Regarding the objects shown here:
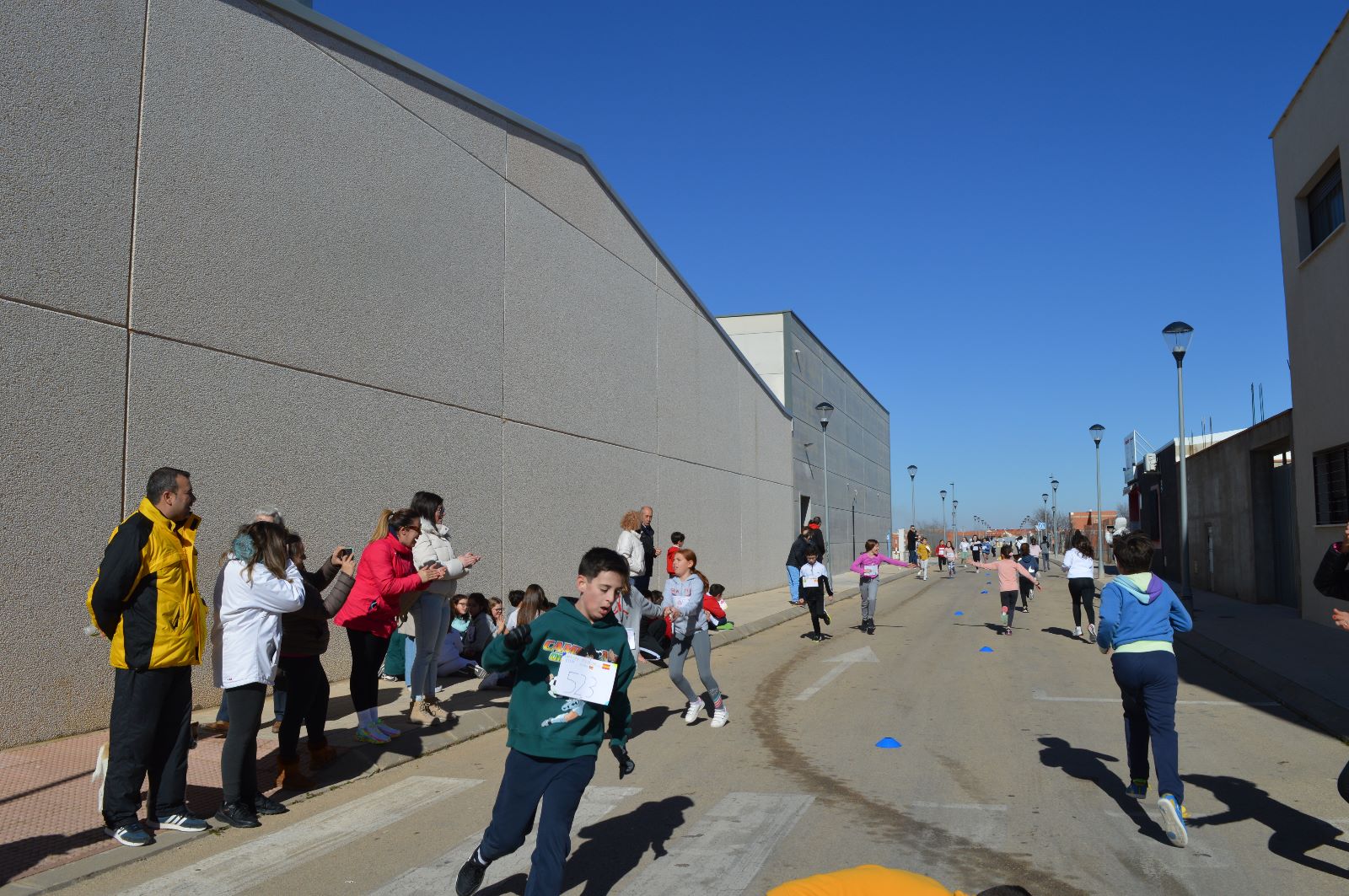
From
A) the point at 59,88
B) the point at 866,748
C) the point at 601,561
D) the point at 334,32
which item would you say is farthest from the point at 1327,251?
the point at 59,88

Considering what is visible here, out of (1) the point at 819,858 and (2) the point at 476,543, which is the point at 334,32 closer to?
(2) the point at 476,543

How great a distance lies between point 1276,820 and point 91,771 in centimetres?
802

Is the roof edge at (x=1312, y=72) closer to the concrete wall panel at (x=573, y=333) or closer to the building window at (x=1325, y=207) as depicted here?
the building window at (x=1325, y=207)

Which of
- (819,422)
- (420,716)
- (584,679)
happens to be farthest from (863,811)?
(819,422)

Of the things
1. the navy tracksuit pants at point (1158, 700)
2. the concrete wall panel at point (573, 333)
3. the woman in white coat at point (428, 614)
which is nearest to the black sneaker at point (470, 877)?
the navy tracksuit pants at point (1158, 700)

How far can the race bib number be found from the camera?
14.8 ft

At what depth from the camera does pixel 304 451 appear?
35.7ft

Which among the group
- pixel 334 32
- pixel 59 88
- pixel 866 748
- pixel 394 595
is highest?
pixel 334 32

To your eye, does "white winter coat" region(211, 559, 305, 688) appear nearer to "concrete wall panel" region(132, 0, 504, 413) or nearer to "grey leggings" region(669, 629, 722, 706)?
"concrete wall panel" region(132, 0, 504, 413)

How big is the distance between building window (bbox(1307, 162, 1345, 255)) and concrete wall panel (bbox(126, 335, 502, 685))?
49.6 ft

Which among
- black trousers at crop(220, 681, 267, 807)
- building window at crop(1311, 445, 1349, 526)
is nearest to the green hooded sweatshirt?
black trousers at crop(220, 681, 267, 807)

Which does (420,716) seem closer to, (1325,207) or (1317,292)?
(1317,292)

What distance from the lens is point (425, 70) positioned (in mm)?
13688

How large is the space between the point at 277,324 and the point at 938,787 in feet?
26.6
